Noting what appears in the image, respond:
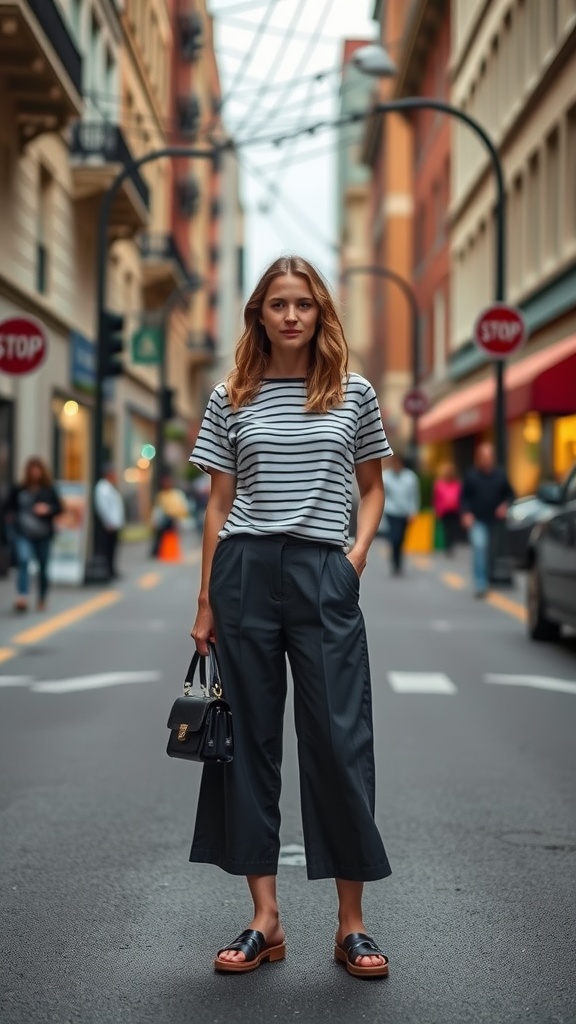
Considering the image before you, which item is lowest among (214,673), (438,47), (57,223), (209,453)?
(214,673)

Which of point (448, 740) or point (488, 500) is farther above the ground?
point (488, 500)

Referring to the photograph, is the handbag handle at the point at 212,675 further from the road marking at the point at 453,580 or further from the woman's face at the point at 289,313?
the road marking at the point at 453,580

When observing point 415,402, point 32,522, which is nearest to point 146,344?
point 415,402

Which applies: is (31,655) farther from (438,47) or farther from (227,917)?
Answer: (438,47)

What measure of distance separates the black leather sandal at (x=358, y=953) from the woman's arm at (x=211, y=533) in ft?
2.78

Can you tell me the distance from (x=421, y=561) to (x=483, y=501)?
30.2 ft

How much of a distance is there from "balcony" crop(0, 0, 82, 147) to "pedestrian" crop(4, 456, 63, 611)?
6.27 metres

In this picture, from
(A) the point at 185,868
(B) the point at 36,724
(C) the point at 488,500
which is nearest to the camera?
(A) the point at 185,868

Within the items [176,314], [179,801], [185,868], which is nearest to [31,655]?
[179,801]

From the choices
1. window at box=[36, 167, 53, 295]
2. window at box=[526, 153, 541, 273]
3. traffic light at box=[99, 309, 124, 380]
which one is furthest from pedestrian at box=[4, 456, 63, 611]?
window at box=[526, 153, 541, 273]

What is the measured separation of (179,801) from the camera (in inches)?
257

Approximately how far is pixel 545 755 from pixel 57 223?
21.4 metres

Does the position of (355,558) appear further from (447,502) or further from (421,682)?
(447,502)

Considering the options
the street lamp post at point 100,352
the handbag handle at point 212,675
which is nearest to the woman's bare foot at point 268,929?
the handbag handle at point 212,675
